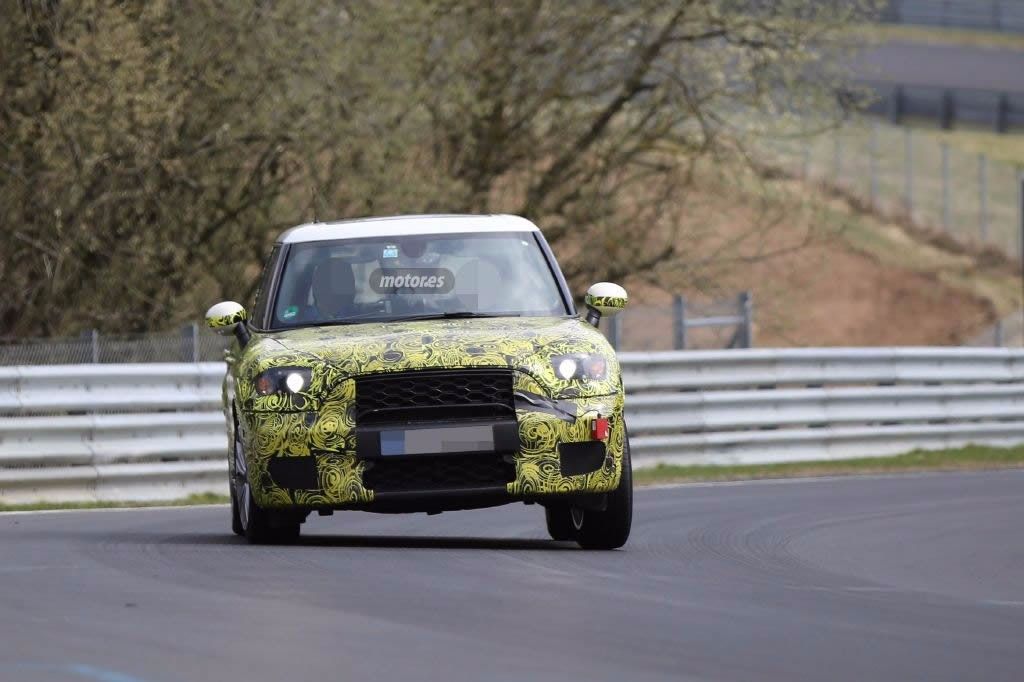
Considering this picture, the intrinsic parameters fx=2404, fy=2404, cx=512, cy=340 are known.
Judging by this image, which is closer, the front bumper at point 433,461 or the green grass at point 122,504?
the front bumper at point 433,461

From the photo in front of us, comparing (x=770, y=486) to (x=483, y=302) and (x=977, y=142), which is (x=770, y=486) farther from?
(x=977, y=142)

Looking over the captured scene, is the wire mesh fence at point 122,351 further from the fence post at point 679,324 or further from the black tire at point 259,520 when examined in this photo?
the black tire at point 259,520

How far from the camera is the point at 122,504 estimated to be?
53.5 ft

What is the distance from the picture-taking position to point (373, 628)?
316 inches

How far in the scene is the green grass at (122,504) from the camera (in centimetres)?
1585

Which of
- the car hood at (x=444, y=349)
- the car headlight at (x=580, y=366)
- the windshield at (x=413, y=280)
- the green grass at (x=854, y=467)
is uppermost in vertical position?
the windshield at (x=413, y=280)

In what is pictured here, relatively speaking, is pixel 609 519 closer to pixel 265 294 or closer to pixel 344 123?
pixel 265 294

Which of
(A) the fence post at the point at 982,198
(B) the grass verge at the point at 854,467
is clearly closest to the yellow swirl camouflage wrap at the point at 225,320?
(B) the grass verge at the point at 854,467

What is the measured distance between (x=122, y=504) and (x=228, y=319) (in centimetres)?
435

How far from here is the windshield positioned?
12156mm

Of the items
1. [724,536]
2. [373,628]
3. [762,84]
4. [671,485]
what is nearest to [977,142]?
[762,84]

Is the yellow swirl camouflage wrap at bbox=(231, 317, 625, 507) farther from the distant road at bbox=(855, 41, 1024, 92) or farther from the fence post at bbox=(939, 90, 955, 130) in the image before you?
the fence post at bbox=(939, 90, 955, 130)

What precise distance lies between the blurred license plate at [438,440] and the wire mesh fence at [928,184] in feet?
124

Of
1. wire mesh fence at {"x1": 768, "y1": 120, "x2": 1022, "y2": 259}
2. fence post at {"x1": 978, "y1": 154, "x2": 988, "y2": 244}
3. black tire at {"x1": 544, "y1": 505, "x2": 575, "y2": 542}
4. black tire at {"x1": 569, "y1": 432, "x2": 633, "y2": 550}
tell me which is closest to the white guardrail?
black tire at {"x1": 544, "y1": 505, "x2": 575, "y2": 542}
